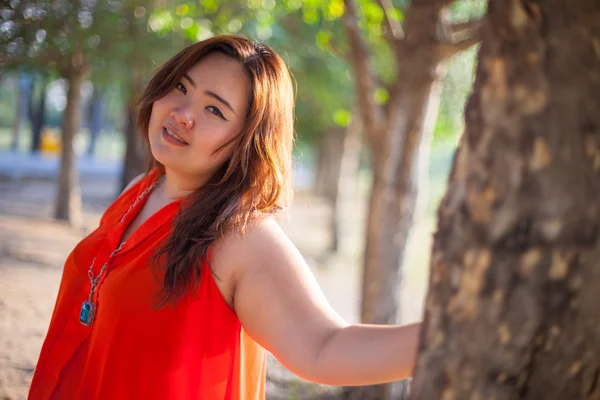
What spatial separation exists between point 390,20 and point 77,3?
18.2 feet

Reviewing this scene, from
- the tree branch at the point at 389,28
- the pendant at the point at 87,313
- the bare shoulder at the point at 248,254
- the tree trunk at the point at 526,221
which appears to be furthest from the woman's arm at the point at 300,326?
the tree branch at the point at 389,28

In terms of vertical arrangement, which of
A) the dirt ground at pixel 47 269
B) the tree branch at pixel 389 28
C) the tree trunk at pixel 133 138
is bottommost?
the dirt ground at pixel 47 269

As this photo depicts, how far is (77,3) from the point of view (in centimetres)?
938

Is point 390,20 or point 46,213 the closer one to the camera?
point 390,20

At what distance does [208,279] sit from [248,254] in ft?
0.48

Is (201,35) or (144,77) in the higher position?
(201,35)

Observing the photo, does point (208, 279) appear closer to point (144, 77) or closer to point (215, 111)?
point (215, 111)

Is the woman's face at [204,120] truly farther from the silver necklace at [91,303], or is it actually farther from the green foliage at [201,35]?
the green foliage at [201,35]

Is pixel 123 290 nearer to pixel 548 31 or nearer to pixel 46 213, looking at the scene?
pixel 548 31

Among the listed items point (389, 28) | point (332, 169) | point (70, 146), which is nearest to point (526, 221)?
point (389, 28)

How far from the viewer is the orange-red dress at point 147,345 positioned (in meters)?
1.75

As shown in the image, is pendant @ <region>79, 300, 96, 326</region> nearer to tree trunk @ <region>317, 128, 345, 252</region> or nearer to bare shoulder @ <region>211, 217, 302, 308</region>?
bare shoulder @ <region>211, 217, 302, 308</region>

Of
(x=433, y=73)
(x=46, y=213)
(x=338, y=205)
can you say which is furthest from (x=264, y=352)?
(x=338, y=205)

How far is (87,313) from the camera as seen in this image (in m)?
1.96
